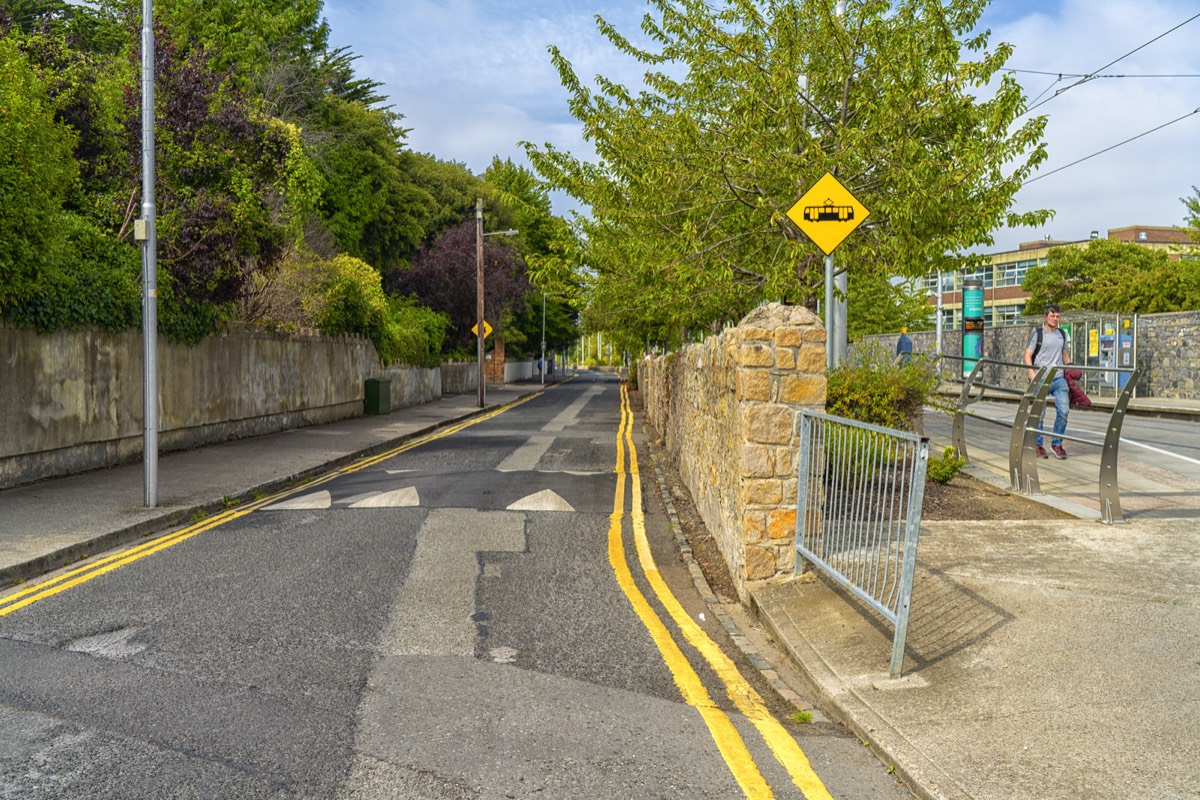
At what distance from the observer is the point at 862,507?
557 centimetres

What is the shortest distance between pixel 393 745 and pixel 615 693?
122 centimetres

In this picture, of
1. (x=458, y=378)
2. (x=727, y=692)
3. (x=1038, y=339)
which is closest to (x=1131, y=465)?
(x=1038, y=339)

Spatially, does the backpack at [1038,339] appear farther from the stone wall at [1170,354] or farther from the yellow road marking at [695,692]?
the stone wall at [1170,354]

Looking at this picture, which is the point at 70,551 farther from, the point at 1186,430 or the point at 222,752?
the point at 1186,430

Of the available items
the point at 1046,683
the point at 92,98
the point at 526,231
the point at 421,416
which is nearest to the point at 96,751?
the point at 1046,683

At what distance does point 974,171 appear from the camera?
40.5 ft

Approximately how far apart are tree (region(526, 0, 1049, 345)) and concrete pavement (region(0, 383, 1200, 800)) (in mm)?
5126

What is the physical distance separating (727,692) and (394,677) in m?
1.75

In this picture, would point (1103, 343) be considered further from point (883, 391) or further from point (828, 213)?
point (828, 213)

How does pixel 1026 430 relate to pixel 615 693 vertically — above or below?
above

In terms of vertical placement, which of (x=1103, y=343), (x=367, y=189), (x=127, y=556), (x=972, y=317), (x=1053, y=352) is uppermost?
(x=367, y=189)

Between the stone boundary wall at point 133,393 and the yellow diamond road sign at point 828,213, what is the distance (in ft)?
31.9

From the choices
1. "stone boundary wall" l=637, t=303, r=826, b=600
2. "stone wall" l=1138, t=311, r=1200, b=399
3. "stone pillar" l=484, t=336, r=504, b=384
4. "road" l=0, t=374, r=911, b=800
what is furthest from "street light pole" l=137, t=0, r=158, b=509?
"stone pillar" l=484, t=336, r=504, b=384

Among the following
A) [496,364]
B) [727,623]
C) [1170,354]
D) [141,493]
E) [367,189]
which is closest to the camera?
[727,623]
